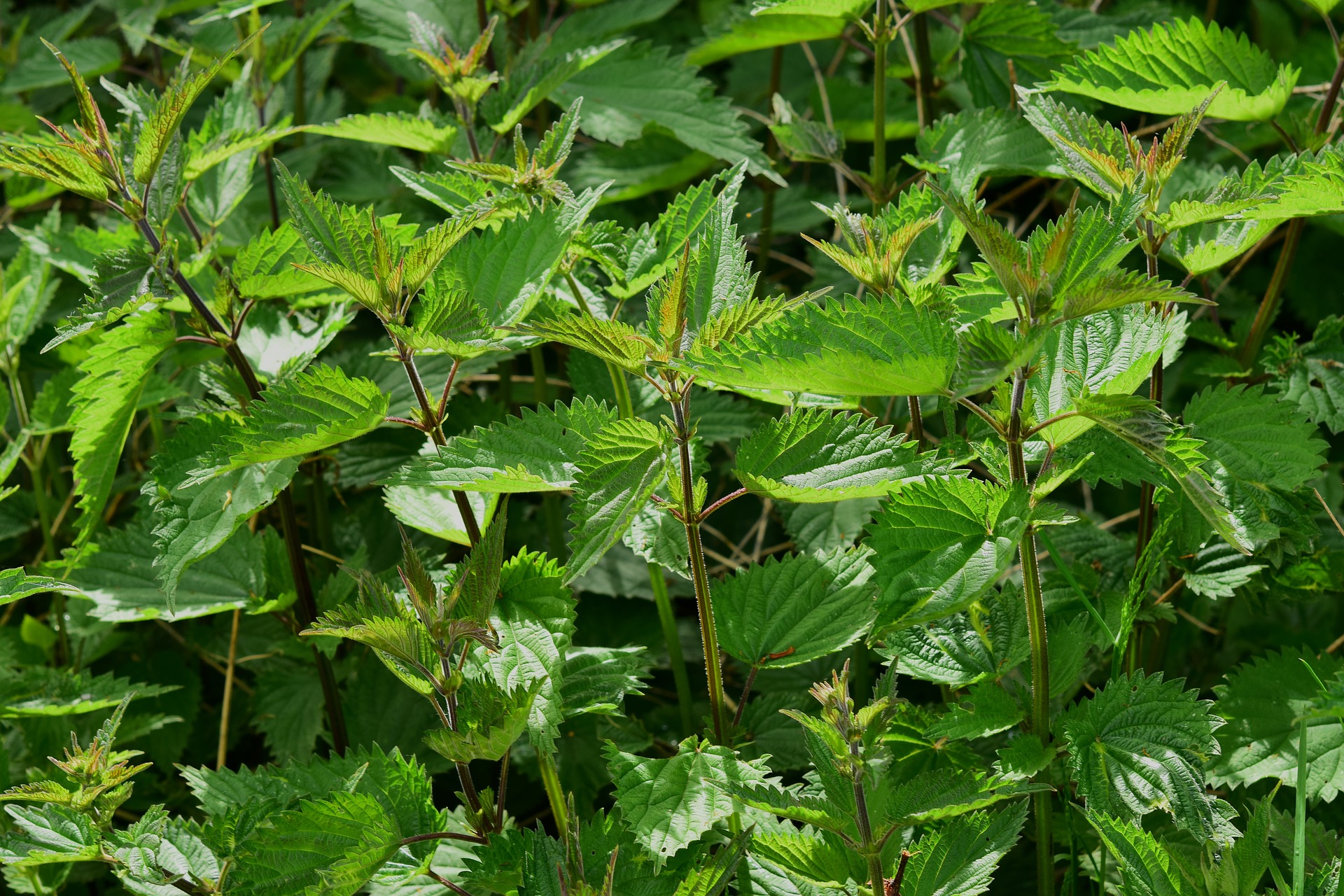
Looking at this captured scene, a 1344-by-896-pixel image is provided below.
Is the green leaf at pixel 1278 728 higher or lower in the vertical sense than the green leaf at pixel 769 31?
lower

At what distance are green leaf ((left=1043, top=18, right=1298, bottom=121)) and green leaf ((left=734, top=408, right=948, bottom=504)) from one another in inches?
23.3

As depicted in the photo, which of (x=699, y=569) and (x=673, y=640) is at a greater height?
(x=699, y=569)

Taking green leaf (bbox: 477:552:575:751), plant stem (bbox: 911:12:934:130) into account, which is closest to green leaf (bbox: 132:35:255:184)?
green leaf (bbox: 477:552:575:751)

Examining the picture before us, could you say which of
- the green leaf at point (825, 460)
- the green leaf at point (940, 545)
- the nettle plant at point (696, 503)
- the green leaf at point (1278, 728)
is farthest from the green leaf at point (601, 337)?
the green leaf at point (1278, 728)

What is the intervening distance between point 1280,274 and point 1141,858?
2.76ft

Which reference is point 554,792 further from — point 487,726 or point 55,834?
point 55,834

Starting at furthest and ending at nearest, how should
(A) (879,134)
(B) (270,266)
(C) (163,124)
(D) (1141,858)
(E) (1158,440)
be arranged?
(A) (879,134)
(B) (270,266)
(C) (163,124)
(D) (1141,858)
(E) (1158,440)

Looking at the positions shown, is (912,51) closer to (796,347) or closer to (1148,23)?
(1148,23)

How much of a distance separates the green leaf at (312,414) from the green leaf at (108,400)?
262 millimetres

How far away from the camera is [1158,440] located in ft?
2.93

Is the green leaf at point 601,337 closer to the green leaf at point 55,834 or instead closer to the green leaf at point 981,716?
the green leaf at point 981,716

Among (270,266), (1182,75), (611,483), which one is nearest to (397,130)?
(270,266)

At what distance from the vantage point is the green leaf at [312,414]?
107cm

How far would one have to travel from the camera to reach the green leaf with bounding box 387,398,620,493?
103 cm
